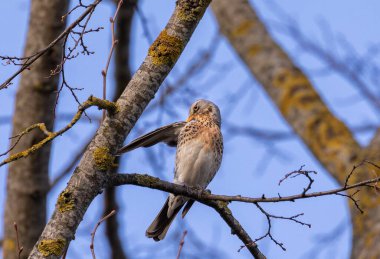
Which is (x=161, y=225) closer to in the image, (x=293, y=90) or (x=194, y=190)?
(x=194, y=190)

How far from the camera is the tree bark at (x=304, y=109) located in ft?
16.8

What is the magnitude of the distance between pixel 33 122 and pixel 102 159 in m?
1.85

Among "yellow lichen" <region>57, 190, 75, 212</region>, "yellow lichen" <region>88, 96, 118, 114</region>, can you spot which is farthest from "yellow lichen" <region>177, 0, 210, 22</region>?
"yellow lichen" <region>57, 190, 75, 212</region>

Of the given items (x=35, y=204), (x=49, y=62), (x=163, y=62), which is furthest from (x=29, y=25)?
(x=163, y=62)

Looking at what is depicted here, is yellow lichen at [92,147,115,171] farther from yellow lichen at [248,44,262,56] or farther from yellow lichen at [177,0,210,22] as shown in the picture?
yellow lichen at [248,44,262,56]

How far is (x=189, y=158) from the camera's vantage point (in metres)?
4.98

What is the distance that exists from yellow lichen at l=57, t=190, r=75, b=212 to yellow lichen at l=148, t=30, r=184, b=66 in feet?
2.44

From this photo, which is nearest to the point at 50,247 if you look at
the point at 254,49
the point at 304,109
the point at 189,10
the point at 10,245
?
the point at 189,10

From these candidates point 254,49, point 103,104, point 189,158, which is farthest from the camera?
point 254,49

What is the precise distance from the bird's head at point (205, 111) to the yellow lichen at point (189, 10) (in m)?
2.19

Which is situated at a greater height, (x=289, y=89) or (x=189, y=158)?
(x=289, y=89)

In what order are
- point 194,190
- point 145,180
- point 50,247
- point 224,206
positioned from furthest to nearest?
point 224,206 → point 194,190 → point 145,180 → point 50,247

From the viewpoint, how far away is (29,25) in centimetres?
478

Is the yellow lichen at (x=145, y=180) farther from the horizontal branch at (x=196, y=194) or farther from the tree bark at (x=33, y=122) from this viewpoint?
the tree bark at (x=33, y=122)
